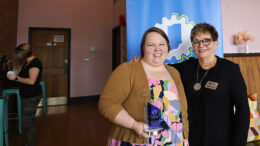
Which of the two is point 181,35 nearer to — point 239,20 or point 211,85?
point 211,85

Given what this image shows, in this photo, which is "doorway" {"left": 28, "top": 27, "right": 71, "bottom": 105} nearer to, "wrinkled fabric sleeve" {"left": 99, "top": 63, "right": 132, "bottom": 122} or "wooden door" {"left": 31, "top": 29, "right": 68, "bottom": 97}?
"wooden door" {"left": 31, "top": 29, "right": 68, "bottom": 97}

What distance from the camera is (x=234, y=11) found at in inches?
122

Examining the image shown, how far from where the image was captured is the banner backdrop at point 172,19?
1.71 metres

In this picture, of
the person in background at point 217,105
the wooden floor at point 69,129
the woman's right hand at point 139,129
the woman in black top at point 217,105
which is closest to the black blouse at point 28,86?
the wooden floor at point 69,129

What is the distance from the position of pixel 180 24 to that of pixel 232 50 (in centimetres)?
186

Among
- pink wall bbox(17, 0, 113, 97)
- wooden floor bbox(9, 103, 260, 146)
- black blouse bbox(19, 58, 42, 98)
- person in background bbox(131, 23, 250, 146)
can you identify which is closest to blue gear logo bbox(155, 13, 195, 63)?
person in background bbox(131, 23, 250, 146)

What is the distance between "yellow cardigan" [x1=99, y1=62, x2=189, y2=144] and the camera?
3.18 feet

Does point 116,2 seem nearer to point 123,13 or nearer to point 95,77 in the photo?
point 123,13

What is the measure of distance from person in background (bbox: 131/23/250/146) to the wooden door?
4.87m

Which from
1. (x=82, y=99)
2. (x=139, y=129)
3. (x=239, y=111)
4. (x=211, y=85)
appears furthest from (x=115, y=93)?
(x=82, y=99)

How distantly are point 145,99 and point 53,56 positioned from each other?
520 centimetres

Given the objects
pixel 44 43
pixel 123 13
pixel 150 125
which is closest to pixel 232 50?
pixel 150 125

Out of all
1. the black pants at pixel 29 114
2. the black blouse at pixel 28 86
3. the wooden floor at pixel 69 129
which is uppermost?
the black blouse at pixel 28 86

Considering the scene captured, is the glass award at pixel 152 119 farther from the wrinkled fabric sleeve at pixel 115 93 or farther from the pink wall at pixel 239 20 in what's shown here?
the pink wall at pixel 239 20
